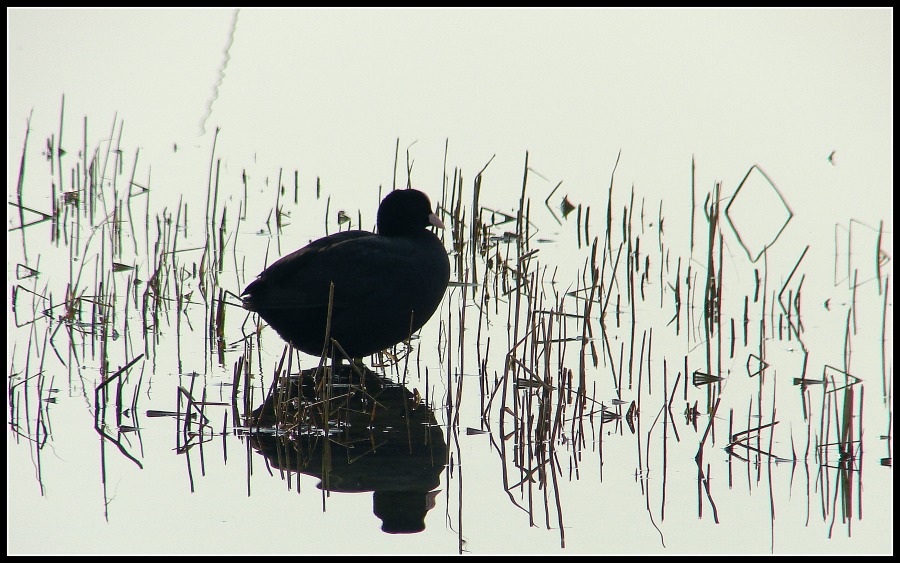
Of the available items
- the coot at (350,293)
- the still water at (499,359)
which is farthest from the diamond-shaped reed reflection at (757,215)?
the coot at (350,293)

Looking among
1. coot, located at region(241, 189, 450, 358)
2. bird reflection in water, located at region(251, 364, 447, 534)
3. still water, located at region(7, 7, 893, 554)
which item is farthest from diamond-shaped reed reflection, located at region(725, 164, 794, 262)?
bird reflection in water, located at region(251, 364, 447, 534)

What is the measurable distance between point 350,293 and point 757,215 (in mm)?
4962

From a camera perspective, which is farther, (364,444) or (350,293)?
(350,293)

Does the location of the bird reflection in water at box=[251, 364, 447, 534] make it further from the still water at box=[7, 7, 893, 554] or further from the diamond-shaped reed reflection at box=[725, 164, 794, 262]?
the diamond-shaped reed reflection at box=[725, 164, 794, 262]

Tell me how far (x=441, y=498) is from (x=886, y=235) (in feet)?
19.8

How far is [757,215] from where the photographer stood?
9781 mm

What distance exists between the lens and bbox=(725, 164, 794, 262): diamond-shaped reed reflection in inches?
357

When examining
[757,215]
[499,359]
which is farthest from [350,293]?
[757,215]

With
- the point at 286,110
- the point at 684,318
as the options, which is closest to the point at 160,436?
the point at 684,318

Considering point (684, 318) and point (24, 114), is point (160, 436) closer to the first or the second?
point (684, 318)

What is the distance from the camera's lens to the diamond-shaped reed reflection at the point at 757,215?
29.7 feet

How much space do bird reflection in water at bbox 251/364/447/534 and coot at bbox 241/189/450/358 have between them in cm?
33

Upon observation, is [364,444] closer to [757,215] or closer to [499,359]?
[499,359]

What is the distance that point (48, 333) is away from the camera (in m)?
6.52
